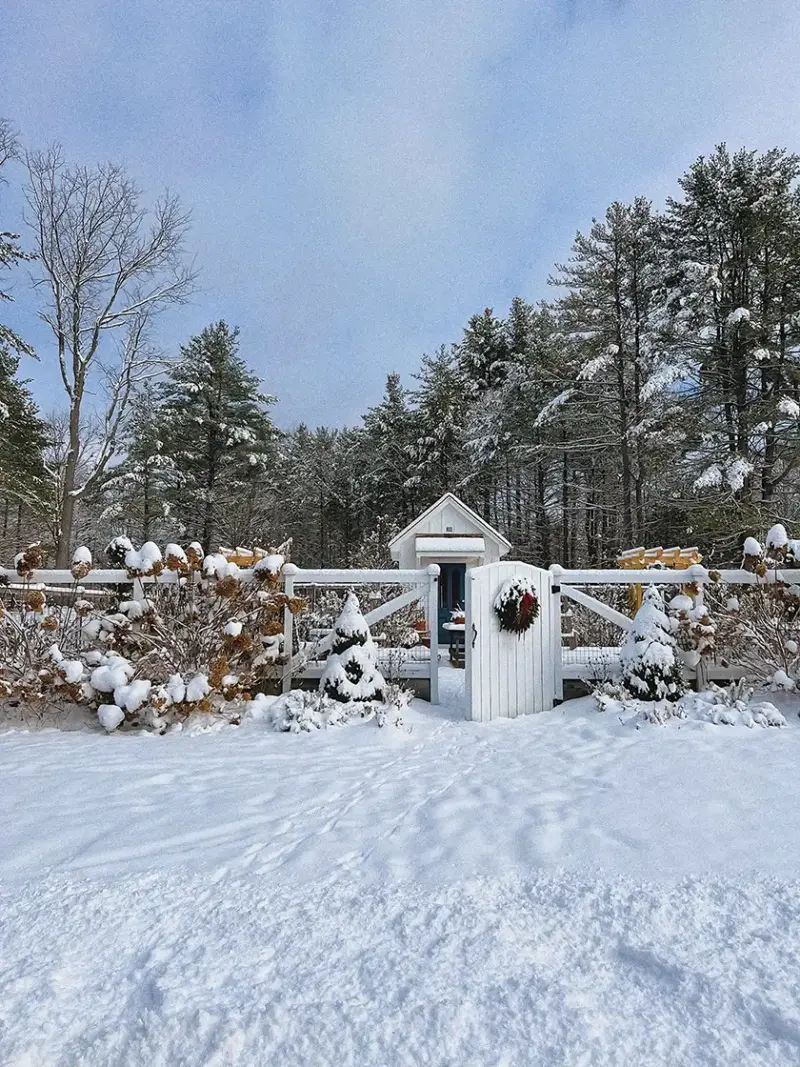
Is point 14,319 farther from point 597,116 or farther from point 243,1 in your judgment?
point 597,116

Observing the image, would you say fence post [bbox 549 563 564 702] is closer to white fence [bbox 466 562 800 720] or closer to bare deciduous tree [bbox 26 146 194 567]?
white fence [bbox 466 562 800 720]

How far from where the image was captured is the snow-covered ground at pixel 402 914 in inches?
61.0

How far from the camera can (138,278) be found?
502 inches

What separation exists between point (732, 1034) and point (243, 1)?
32.3 ft

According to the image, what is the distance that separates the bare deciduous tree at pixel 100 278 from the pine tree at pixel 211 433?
22.4ft

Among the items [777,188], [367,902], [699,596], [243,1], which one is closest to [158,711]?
[367,902]

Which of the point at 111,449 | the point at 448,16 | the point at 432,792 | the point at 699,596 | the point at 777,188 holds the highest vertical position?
the point at 777,188

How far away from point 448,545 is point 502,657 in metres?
7.83

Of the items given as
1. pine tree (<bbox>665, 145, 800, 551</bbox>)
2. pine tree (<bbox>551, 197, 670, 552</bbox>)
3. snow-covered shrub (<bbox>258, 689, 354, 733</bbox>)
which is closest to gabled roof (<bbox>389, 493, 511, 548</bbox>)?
pine tree (<bbox>551, 197, 670, 552</bbox>)

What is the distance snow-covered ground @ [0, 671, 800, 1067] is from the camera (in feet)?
5.08

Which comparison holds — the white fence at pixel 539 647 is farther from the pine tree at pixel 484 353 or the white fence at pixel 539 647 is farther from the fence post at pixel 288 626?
the pine tree at pixel 484 353

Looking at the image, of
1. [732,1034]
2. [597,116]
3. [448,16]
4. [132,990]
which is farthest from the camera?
[597,116]

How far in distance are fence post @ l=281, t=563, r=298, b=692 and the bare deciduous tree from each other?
8315 mm

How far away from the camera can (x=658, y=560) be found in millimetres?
9664
